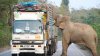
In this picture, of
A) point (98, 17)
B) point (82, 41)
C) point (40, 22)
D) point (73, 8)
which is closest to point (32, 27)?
point (40, 22)

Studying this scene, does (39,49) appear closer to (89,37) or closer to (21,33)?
(21,33)

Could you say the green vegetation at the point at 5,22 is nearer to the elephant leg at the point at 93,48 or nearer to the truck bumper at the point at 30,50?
the truck bumper at the point at 30,50

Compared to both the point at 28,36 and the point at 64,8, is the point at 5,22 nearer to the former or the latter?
the point at 28,36

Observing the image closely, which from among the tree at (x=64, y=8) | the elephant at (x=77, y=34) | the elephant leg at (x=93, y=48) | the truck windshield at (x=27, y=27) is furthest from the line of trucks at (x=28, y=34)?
the tree at (x=64, y=8)

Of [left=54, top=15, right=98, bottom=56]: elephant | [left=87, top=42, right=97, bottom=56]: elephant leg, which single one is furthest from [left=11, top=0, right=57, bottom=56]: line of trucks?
[left=87, top=42, right=97, bottom=56]: elephant leg

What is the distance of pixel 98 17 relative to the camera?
232ft

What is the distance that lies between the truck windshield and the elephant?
3.75 m

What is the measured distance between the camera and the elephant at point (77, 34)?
73.2ft

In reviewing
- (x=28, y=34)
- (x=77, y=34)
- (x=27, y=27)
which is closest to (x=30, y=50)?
(x=28, y=34)

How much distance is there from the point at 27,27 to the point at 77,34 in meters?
4.89

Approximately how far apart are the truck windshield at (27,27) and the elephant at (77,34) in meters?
3.75

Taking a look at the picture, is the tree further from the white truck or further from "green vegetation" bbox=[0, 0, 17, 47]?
the white truck

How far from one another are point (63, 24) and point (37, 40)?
13.7ft

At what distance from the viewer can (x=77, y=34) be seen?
22.7 metres
